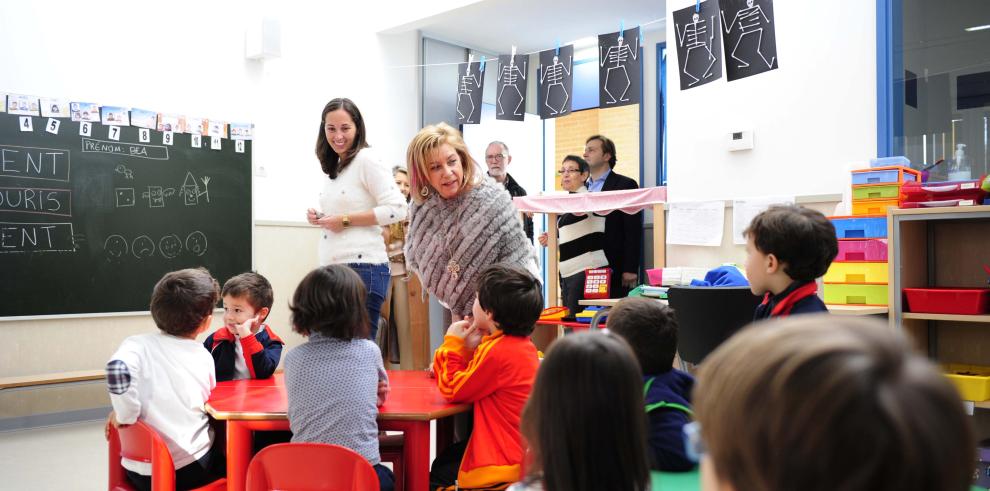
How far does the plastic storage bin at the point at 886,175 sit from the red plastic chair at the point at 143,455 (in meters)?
3.03

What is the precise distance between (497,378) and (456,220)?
25.0 inches

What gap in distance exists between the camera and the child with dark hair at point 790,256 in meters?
2.03

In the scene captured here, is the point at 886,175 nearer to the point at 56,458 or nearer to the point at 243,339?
the point at 243,339

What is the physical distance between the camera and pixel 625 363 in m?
1.10

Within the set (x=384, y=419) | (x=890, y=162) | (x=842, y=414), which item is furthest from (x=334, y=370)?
(x=890, y=162)

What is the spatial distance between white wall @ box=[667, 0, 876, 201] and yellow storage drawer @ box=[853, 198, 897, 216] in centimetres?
60

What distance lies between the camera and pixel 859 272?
351 cm

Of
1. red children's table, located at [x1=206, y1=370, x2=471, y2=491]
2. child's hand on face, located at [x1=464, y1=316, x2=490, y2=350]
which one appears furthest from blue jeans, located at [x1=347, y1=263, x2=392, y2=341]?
child's hand on face, located at [x1=464, y1=316, x2=490, y2=350]

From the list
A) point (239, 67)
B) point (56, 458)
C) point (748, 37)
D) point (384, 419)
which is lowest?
point (56, 458)

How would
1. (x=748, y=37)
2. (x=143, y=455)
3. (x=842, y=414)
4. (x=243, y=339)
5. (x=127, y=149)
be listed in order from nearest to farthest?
(x=842, y=414) → (x=143, y=455) → (x=243, y=339) → (x=748, y=37) → (x=127, y=149)

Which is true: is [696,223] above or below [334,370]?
above

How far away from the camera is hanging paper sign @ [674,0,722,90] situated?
432cm

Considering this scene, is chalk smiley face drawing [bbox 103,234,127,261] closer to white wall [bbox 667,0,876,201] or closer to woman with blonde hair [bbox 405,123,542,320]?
woman with blonde hair [bbox 405,123,542,320]

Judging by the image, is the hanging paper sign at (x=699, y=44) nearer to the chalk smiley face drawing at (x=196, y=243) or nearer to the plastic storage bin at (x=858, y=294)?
the plastic storage bin at (x=858, y=294)
